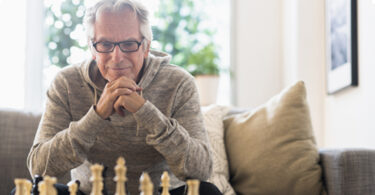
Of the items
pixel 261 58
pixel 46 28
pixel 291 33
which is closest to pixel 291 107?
pixel 291 33

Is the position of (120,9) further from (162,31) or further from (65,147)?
(162,31)

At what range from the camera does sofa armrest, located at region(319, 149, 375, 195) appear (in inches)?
66.5

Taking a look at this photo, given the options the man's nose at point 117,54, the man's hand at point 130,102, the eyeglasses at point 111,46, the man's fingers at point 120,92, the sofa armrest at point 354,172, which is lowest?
the sofa armrest at point 354,172

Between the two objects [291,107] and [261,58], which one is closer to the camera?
[291,107]

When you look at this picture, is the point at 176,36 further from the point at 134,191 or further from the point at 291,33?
the point at 134,191

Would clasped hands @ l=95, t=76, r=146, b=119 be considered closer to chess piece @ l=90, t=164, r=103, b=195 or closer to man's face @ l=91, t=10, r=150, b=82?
man's face @ l=91, t=10, r=150, b=82

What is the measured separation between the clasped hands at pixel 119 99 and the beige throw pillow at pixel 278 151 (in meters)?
0.83

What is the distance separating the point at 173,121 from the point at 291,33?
2.27 metres

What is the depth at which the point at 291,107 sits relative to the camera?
1985 millimetres

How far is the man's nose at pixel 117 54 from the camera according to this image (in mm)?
1358

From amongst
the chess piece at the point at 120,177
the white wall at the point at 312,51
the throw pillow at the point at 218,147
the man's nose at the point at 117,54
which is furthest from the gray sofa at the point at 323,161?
the white wall at the point at 312,51

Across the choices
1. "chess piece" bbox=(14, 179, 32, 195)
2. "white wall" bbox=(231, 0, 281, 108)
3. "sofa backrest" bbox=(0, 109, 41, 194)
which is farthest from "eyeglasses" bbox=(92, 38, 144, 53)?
"white wall" bbox=(231, 0, 281, 108)

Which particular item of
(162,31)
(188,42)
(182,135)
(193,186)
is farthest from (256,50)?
(193,186)

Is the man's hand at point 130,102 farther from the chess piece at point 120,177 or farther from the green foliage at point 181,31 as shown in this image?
the green foliage at point 181,31
